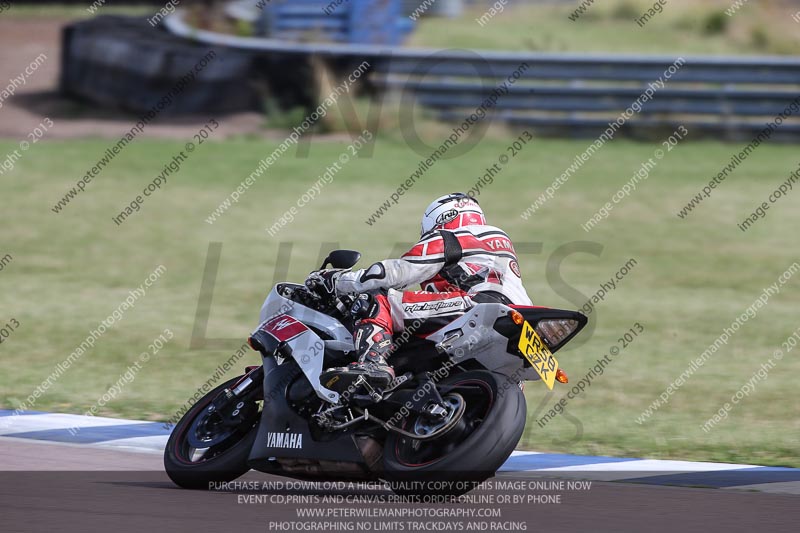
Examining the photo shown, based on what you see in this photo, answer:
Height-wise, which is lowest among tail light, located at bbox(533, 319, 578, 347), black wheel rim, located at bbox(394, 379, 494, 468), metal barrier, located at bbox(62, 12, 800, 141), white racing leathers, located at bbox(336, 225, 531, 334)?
metal barrier, located at bbox(62, 12, 800, 141)

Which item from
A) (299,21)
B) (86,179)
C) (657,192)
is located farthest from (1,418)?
(299,21)

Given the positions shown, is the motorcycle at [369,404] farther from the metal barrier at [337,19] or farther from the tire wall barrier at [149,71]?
the metal barrier at [337,19]

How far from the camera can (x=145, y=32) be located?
22422 mm

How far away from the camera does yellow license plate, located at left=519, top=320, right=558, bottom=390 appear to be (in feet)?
19.7

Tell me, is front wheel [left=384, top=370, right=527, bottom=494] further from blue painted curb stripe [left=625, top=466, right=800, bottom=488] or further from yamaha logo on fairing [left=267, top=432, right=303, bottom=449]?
blue painted curb stripe [left=625, top=466, right=800, bottom=488]

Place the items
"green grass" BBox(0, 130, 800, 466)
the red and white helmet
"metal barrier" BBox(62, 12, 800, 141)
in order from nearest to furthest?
1. the red and white helmet
2. "green grass" BBox(0, 130, 800, 466)
3. "metal barrier" BBox(62, 12, 800, 141)

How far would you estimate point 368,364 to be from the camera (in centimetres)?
Result: 632

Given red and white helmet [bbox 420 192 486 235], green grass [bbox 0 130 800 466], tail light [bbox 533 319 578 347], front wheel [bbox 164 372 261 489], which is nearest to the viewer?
tail light [bbox 533 319 578 347]

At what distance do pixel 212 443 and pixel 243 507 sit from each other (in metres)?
0.89

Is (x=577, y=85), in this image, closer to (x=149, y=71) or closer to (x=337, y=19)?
(x=337, y=19)

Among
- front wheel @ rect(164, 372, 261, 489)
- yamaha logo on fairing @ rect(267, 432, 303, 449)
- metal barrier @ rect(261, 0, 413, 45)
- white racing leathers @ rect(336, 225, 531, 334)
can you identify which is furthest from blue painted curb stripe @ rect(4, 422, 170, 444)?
metal barrier @ rect(261, 0, 413, 45)

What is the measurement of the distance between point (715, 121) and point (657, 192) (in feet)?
9.97

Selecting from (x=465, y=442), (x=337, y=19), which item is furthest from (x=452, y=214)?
(x=337, y=19)

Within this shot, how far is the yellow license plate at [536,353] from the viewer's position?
236 inches
